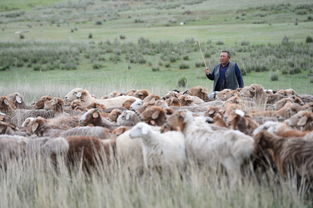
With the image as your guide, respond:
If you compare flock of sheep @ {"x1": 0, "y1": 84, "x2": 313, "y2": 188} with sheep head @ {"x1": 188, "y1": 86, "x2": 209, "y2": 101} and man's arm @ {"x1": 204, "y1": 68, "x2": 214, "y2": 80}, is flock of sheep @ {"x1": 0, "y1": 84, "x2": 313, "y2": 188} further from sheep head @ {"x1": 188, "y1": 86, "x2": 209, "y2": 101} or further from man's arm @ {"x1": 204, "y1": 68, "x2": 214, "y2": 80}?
man's arm @ {"x1": 204, "y1": 68, "x2": 214, "y2": 80}

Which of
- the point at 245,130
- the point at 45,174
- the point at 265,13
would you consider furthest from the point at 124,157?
the point at 265,13

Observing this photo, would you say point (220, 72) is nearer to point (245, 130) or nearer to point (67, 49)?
point (245, 130)

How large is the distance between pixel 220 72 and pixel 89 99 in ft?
14.5

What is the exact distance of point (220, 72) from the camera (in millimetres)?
15305

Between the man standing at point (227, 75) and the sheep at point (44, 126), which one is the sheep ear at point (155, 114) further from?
the man standing at point (227, 75)

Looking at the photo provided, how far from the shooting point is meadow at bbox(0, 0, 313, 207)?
6.07 metres

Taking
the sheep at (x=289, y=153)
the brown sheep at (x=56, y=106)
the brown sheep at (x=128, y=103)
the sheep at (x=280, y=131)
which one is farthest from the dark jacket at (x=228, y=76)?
the sheep at (x=289, y=153)

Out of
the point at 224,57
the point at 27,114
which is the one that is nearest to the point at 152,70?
the point at 224,57

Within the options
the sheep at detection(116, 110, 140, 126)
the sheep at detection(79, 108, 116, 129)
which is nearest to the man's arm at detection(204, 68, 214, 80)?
the sheep at detection(116, 110, 140, 126)

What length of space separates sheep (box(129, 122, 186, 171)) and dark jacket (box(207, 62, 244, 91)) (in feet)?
28.1

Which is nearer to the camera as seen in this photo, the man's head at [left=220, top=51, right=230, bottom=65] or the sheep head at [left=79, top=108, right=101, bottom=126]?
the sheep head at [left=79, top=108, right=101, bottom=126]

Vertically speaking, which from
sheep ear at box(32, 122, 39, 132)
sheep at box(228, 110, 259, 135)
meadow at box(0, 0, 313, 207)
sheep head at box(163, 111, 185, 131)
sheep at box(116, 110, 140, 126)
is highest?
sheep head at box(163, 111, 185, 131)

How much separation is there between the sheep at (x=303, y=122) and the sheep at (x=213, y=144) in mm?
1597

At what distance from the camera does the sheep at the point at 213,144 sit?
20.2ft
